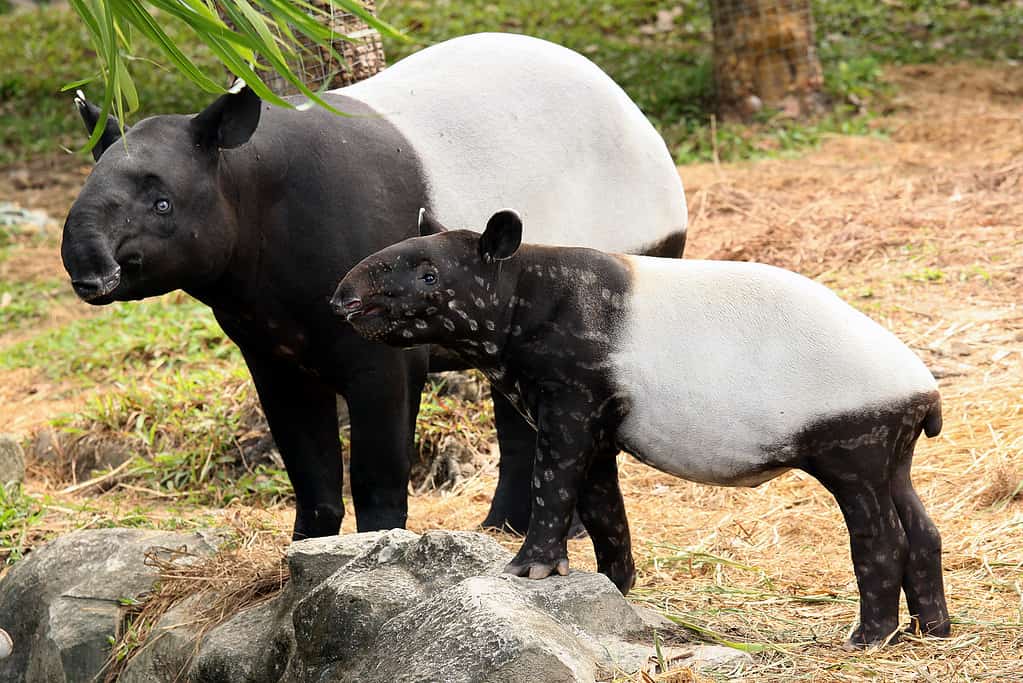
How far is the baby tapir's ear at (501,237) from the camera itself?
376 centimetres

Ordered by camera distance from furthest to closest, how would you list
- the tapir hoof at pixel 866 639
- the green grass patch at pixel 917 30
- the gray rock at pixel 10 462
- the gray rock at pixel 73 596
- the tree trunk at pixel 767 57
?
the green grass patch at pixel 917 30, the tree trunk at pixel 767 57, the gray rock at pixel 10 462, the gray rock at pixel 73 596, the tapir hoof at pixel 866 639

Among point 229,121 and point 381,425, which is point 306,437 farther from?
point 229,121

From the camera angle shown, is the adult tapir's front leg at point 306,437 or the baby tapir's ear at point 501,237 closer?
the baby tapir's ear at point 501,237

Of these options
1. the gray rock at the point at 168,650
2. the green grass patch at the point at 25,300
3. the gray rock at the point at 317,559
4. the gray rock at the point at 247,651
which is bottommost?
the green grass patch at the point at 25,300

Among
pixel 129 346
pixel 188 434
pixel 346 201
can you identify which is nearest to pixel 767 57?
pixel 129 346

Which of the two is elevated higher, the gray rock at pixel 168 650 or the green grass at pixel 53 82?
the gray rock at pixel 168 650

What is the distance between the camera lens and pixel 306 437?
504 centimetres

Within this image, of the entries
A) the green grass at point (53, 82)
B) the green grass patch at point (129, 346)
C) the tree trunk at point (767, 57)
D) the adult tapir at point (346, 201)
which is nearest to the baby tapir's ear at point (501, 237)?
the adult tapir at point (346, 201)

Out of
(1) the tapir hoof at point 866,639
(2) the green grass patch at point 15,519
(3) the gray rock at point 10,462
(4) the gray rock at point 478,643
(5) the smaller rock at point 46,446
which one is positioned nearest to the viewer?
(4) the gray rock at point 478,643

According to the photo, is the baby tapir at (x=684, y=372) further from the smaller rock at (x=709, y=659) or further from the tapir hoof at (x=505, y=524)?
the tapir hoof at (x=505, y=524)

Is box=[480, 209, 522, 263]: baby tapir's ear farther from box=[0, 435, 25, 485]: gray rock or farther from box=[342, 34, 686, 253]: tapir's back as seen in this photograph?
box=[0, 435, 25, 485]: gray rock

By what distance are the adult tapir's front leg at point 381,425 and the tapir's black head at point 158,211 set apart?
0.59 metres

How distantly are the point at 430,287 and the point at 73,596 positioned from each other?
197cm

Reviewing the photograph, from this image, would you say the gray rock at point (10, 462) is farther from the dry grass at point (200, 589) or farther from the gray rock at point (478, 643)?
the gray rock at point (478, 643)
